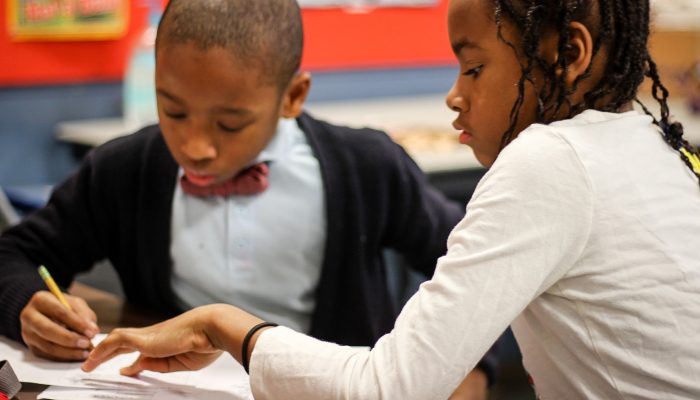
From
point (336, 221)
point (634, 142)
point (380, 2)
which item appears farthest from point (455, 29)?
point (380, 2)

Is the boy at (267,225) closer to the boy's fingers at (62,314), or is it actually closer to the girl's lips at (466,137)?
the boy's fingers at (62,314)

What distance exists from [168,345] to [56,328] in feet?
0.85

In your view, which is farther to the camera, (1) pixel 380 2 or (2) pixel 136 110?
(1) pixel 380 2

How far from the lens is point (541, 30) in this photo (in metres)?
0.95

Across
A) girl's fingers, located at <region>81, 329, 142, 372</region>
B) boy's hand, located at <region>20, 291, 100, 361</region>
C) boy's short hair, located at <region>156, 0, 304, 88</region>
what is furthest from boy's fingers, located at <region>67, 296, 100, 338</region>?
boy's short hair, located at <region>156, 0, 304, 88</region>

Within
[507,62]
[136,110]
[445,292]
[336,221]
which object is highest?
[507,62]

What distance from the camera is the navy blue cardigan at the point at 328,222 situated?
1458mm

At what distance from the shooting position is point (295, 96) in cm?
144

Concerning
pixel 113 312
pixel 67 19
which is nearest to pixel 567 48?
pixel 113 312

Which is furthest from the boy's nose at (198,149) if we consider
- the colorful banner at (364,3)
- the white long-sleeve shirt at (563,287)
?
the colorful banner at (364,3)

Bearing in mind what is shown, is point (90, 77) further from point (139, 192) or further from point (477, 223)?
point (477, 223)

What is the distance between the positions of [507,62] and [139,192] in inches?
27.3

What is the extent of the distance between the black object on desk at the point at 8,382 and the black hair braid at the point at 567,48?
22.8 inches

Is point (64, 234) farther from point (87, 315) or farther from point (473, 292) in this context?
point (473, 292)
